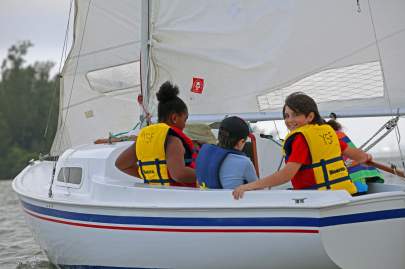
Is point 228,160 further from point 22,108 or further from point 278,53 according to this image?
point 22,108

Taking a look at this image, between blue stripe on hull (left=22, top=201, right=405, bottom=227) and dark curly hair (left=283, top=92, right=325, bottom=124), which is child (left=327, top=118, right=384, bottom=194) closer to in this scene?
dark curly hair (left=283, top=92, right=325, bottom=124)

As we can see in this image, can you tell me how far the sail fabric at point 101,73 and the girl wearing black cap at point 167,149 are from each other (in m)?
2.95

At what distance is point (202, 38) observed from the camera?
695 centimetres

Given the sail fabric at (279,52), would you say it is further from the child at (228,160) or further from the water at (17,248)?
the water at (17,248)

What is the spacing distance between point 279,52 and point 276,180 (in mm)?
1890

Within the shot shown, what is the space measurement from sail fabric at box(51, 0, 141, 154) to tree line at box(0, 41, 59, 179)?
37.3 meters

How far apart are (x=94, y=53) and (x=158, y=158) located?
3.65 metres

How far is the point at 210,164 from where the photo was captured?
5.41 meters

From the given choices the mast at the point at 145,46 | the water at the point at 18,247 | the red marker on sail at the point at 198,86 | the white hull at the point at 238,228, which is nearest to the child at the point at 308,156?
the white hull at the point at 238,228

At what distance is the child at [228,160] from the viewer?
5336mm

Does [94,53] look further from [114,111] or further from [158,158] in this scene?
[158,158]

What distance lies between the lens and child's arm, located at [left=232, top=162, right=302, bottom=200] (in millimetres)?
5105

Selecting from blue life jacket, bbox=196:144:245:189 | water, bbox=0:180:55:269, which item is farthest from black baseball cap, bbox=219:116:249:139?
water, bbox=0:180:55:269

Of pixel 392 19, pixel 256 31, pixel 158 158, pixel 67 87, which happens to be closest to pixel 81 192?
pixel 158 158
